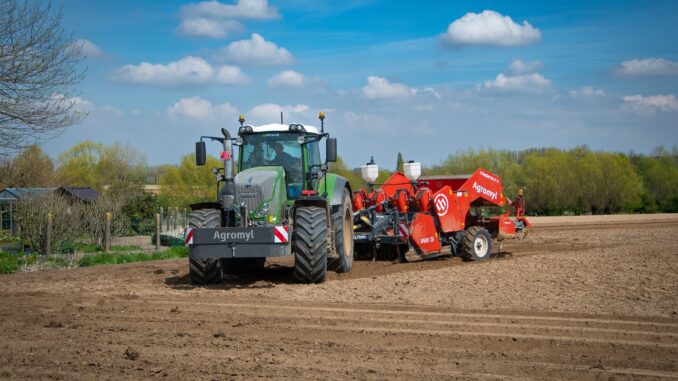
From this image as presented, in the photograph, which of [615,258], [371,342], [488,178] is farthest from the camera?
[488,178]

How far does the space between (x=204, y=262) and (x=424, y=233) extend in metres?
4.91

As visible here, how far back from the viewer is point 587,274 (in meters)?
11.2

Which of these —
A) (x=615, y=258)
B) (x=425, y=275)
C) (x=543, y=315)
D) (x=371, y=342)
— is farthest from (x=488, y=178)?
(x=371, y=342)

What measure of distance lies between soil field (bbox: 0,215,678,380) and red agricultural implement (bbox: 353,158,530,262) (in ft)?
3.84

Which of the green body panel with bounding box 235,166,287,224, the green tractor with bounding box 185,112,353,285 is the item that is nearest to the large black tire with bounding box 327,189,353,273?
the green tractor with bounding box 185,112,353,285

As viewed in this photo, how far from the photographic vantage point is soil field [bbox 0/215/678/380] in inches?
238

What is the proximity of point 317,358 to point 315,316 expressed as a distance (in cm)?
213

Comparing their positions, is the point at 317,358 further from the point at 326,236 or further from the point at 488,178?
the point at 488,178

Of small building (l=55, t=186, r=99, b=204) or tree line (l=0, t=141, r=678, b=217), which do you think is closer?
small building (l=55, t=186, r=99, b=204)

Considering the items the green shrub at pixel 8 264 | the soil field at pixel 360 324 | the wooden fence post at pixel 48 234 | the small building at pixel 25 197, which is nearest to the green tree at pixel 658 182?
the small building at pixel 25 197

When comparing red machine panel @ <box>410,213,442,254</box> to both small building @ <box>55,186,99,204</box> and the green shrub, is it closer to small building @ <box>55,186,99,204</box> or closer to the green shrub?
the green shrub

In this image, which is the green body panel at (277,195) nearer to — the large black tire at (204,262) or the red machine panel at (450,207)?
the large black tire at (204,262)

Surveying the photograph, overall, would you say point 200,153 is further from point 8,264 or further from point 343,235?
point 8,264

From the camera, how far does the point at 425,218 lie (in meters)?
14.1
